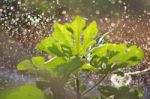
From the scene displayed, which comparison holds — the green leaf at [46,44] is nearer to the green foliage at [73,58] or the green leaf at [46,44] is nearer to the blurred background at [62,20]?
the green foliage at [73,58]

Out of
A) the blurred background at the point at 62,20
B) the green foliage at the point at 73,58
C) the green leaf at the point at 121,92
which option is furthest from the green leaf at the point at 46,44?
the blurred background at the point at 62,20

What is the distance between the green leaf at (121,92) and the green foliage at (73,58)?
0.02 meters

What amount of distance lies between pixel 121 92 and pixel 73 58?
7.1 inches

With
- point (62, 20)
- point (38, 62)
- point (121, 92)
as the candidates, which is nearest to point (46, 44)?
point (38, 62)

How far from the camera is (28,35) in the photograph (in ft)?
77.9

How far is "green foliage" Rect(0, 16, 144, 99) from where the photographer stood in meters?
0.94

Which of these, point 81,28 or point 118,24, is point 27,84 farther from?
point 118,24

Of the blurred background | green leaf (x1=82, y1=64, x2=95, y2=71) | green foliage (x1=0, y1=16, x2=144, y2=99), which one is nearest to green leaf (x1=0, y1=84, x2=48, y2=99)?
green foliage (x1=0, y1=16, x2=144, y2=99)

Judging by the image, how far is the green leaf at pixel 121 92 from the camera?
1.02 m

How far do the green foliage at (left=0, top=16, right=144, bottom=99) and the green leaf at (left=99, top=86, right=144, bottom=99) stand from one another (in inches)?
0.6

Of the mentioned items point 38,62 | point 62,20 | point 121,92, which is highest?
point 38,62

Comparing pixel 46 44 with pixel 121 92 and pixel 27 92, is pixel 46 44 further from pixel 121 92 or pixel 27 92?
pixel 121 92

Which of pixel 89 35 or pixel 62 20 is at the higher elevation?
pixel 89 35

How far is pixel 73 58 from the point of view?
36.1 inches
